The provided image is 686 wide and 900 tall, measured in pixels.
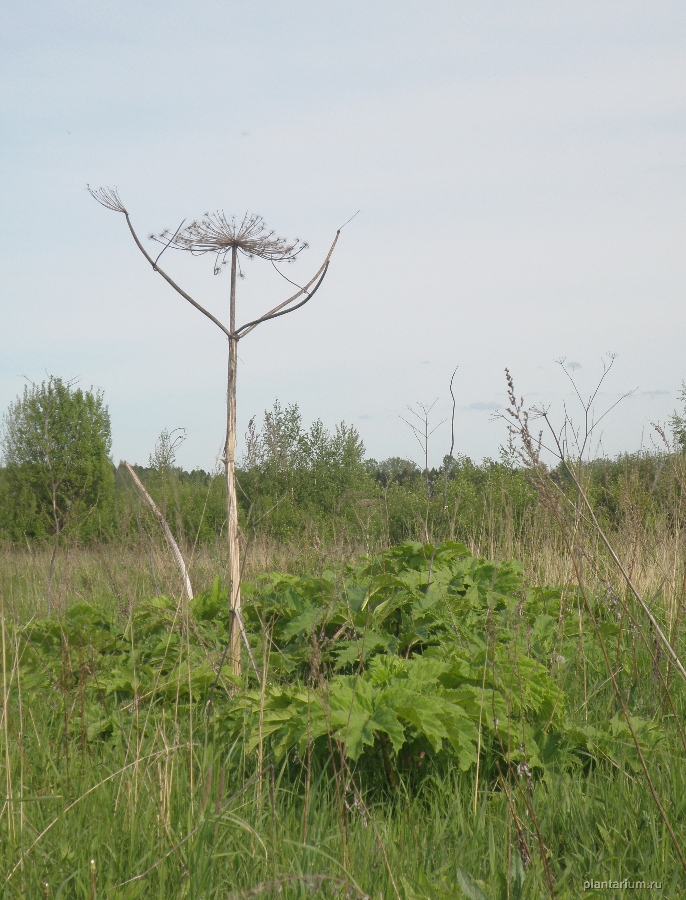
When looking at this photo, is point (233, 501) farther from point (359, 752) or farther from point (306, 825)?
point (306, 825)

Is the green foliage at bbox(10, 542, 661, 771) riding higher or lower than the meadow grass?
higher

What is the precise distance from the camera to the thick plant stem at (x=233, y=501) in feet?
9.14

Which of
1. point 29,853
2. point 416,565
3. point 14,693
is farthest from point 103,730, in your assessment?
point 416,565

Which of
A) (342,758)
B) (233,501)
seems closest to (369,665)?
(233,501)

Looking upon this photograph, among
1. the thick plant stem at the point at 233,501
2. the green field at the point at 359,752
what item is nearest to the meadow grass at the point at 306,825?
the green field at the point at 359,752

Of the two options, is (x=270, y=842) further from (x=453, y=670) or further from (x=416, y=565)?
(x=416, y=565)

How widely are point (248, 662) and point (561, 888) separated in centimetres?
167

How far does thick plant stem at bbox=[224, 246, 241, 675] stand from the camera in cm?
279

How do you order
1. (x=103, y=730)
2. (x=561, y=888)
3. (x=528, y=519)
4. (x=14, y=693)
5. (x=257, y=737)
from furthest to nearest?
(x=528, y=519)
(x=14, y=693)
(x=103, y=730)
(x=257, y=737)
(x=561, y=888)

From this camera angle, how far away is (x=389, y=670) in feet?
8.45

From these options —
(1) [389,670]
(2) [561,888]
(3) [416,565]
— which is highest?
(3) [416,565]

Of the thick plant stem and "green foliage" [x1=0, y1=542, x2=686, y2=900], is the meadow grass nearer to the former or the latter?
"green foliage" [x1=0, y1=542, x2=686, y2=900]

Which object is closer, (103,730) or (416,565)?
(103,730)

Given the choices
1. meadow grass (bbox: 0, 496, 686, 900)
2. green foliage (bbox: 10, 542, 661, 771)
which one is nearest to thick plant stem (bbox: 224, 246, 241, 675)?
green foliage (bbox: 10, 542, 661, 771)
